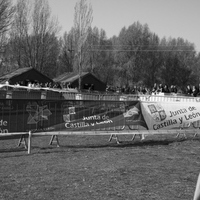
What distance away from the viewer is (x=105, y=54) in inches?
3019

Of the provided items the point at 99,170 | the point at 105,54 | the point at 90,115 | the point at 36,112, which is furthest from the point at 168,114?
the point at 105,54

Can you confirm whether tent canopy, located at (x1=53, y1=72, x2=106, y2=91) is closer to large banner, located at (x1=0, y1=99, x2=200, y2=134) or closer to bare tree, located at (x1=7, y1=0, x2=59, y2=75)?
bare tree, located at (x1=7, y1=0, x2=59, y2=75)

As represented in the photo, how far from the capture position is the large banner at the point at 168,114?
11.7 metres

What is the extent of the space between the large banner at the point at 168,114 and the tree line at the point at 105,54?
109 feet

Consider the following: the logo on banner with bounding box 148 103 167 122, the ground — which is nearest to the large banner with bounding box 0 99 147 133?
the logo on banner with bounding box 148 103 167 122

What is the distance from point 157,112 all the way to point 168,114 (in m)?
0.46

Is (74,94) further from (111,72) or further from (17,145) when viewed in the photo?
(111,72)

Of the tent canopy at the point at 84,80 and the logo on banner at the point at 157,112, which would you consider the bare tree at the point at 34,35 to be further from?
the logo on banner at the point at 157,112

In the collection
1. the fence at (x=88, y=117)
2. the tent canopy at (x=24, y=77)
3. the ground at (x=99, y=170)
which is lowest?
the ground at (x=99, y=170)

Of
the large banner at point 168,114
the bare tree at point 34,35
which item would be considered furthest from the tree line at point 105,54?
the large banner at point 168,114

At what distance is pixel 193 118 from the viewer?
12281 millimetres

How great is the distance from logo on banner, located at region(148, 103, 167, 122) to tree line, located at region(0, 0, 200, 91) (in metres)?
33.4

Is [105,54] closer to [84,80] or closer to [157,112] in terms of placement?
[84,80]

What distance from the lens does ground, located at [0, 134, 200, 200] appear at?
539 cm
